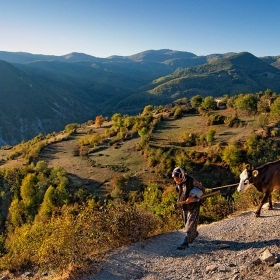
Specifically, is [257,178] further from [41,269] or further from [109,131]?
[109,131]

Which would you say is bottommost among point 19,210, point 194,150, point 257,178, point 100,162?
point 19,210

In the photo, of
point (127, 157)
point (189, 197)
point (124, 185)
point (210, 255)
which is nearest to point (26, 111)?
point (127, 157)

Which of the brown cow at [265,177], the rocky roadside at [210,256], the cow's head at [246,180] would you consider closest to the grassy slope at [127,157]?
the brown cow at [265,177]

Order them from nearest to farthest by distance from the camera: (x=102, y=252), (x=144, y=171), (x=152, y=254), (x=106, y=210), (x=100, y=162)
→ (x=152, y=254), (x=102, y=252), (x=106, y=210), (x=144, y=171), (x=100, y=162)

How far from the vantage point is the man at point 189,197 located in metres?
8.04

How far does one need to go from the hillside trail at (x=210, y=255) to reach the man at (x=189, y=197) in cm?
31

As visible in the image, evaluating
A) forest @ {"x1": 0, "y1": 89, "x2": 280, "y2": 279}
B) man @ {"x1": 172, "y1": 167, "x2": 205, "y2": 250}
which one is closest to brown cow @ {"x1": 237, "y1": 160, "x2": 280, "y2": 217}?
man @ {"x1": 172, "y1": 167, "x2": 205, "y2": 250}

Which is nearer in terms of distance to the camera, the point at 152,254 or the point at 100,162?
the point at 152,254

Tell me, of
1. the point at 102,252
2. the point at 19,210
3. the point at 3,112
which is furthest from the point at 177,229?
the point at 3,112

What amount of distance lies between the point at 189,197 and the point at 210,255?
1617mm

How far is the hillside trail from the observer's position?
6734 millimetres

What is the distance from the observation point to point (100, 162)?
166ft

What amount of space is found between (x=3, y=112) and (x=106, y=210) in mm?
168533

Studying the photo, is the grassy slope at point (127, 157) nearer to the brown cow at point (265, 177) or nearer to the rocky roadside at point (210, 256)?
the brown cow at point (265, 177)
